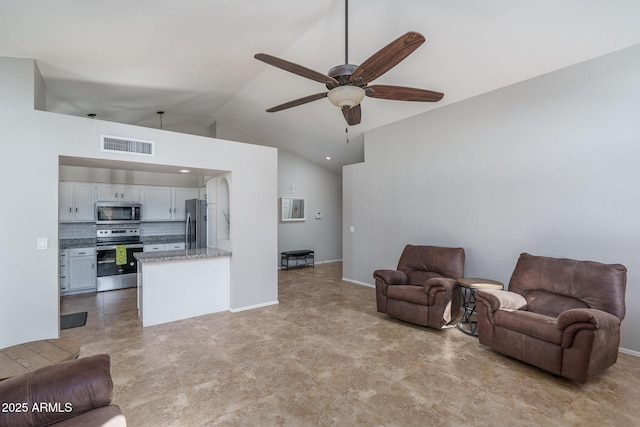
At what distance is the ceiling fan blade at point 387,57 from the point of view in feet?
6.25

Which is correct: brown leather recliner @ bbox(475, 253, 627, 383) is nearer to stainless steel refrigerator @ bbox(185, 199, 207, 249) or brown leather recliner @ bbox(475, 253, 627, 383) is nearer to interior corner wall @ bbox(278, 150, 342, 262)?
stainless steel refrigerator @ bbox(185, 199, 207, 249)

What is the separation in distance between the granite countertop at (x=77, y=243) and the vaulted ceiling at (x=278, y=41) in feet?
7.65

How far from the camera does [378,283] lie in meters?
4.07

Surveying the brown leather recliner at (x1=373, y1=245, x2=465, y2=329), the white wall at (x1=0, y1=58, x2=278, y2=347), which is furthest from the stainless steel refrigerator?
the brown leather recliner at (x1=373, y1=245, x2=465, y2=329)

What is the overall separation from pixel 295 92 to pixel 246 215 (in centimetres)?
213

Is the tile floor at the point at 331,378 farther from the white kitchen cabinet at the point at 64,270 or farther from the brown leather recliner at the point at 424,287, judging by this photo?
the white kitchen cabinet at the point at 64,270

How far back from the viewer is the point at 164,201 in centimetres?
649

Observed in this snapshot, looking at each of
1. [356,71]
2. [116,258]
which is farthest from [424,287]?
[116,258]

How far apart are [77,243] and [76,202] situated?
0.76m

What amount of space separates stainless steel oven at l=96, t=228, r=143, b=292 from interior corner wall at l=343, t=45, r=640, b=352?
16.1ft

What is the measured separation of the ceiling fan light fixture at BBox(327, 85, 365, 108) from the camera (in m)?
2.32

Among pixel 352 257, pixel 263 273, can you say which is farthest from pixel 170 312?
pixel 352 257

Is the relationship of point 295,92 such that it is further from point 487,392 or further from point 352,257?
point 487,392

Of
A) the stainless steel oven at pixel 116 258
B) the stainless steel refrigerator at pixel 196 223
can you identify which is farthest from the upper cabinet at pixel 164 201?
the stainless steel oven at pixel 116 258
